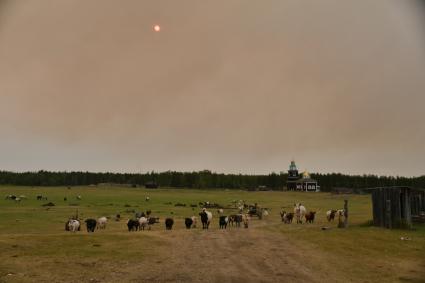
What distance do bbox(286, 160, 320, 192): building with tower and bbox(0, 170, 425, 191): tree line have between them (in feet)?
20.2

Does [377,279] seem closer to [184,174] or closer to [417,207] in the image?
[417,207]

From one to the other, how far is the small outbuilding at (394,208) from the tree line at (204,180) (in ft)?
345

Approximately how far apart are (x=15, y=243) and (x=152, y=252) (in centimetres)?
791

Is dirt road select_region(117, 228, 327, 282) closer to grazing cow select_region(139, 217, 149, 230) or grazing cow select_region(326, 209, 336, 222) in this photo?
grazing cow select_region(139, 217, 149, 230)

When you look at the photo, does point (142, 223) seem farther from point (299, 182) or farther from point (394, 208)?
point (299, 182)

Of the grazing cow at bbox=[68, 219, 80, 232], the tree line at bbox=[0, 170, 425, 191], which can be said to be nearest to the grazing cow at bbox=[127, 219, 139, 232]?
the grazing cow at bbox=[68, 219, 80, 232]

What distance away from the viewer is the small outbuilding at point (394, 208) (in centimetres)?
3559

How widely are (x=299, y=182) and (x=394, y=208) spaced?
Result: 101266 millimetres

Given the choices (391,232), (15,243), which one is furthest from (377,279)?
(15,243)

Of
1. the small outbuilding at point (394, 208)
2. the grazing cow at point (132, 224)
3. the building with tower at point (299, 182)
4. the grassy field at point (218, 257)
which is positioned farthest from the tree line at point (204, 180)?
the grassy field at point (218, 257)

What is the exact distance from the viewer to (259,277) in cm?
1755

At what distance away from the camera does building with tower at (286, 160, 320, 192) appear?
444 ft

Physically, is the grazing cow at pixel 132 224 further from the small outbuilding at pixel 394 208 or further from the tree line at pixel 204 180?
the tree line at pixel 204 180

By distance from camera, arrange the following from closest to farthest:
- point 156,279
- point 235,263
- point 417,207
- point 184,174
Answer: point 156,279, point 235,263, point 417,207, point 184,174
